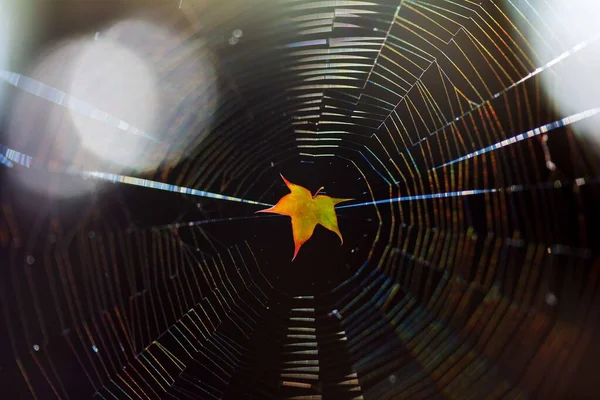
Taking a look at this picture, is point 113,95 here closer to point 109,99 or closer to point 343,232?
point 109,99

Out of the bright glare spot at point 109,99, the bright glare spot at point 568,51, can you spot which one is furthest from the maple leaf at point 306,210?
the bright glare spot at point 568,51

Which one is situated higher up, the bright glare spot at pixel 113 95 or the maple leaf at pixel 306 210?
the bright glare spot at pixel 113 95

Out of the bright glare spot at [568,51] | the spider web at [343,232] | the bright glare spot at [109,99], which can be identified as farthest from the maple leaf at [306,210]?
the bright glare spot at [568,51]

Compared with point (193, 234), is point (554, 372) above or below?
below

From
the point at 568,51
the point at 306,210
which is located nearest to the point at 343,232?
the point at 306,210

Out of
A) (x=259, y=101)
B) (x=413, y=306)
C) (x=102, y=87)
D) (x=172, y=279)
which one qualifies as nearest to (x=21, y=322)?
(x=172, y=279)

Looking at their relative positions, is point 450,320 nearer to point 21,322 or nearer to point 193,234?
point 193,234

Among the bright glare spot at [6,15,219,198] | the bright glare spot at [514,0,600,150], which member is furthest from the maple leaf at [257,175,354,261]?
the bright glare spot at [514,0,600,150]

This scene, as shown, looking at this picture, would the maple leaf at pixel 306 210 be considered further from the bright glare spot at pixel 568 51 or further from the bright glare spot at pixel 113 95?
the bright glare spot at pixel 568 51

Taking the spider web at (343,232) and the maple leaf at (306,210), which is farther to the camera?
the maple leaf at (306,210)
